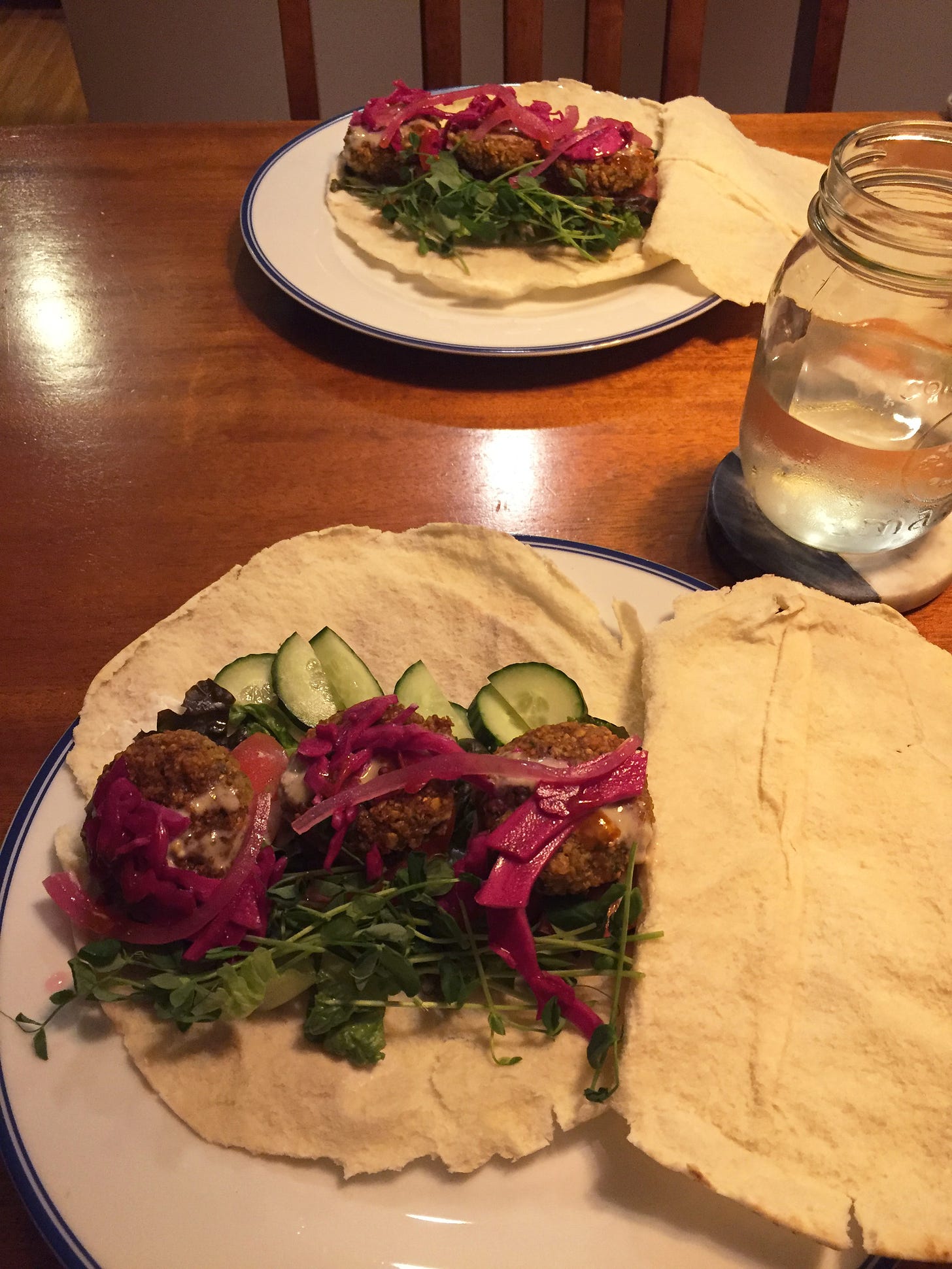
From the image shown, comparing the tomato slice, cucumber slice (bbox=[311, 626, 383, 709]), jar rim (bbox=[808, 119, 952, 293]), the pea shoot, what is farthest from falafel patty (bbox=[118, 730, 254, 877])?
the pea shoot

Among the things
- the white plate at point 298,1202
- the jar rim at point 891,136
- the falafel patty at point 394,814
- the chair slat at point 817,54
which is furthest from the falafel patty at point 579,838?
the chair slat at point 817,54

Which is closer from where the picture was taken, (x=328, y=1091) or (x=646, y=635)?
(x=328, y=1091)

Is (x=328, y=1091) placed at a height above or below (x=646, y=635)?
below

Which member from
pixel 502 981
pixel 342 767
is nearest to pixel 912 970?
pixel 502 981

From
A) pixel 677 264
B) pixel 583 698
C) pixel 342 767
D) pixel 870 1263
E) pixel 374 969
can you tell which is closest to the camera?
pixel 870 1263

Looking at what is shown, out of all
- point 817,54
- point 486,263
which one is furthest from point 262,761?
point 817,54

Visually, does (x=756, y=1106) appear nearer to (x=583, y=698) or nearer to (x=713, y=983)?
(x=713, y=983)

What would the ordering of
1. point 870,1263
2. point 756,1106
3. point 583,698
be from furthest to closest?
point 583,698, point 756,1106, point 870,1263
